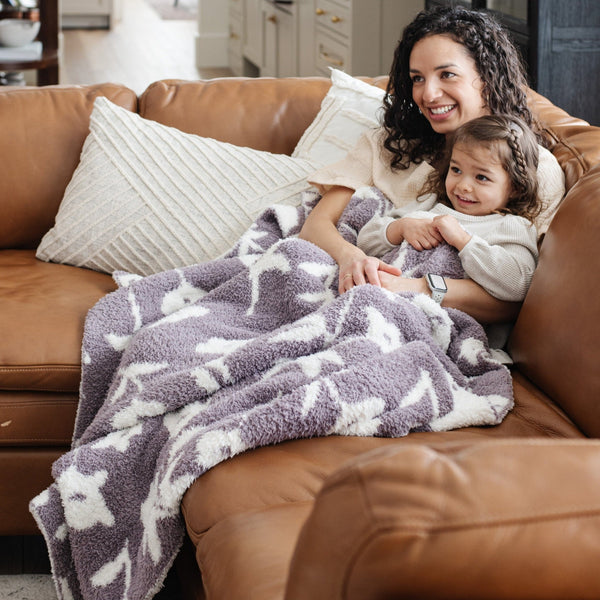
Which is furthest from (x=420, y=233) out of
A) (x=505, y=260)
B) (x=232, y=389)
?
(x=232, y=389)

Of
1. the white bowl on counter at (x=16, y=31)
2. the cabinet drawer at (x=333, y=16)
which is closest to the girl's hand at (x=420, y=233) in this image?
the white bowl on counter at (x=16, y=31)

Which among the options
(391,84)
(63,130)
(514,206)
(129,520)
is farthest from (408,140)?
(129,520)

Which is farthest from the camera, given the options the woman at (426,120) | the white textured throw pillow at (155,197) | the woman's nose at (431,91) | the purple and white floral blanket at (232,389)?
the white textured throw pillow at (155,197)

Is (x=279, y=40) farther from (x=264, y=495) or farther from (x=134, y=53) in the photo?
(x=264, y=495)

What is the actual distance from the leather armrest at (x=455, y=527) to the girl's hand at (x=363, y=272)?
0.98 m

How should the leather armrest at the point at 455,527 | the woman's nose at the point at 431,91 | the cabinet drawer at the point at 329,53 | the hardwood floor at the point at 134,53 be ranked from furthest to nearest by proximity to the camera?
the hardwood floor at the point at 134,53 < the cabinet drawer at the point at 329,53 < the woman's nose at the point at 431,91 < the leather armrest at the point at 455,527

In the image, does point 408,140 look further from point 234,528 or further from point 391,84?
point 234,528

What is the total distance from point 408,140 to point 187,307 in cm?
64

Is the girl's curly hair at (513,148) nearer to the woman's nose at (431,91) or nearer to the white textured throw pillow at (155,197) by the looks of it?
the woman's nose at (431,91)

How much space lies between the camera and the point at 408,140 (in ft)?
6.36

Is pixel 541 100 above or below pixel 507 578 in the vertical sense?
above

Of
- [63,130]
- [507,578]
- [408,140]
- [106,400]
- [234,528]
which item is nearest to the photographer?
[507,578]

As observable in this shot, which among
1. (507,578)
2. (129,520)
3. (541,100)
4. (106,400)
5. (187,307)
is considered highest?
(541,100)

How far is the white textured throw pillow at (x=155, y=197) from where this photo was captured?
200 centimetres
